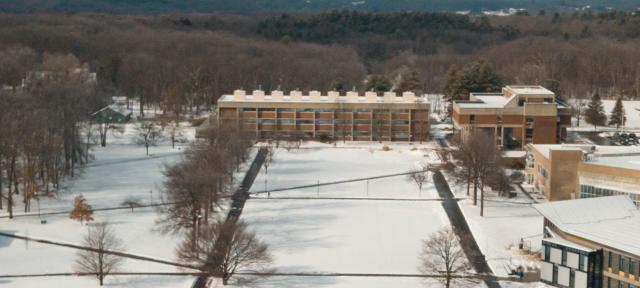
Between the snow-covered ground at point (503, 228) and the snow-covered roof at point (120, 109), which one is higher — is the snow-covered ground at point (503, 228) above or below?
below

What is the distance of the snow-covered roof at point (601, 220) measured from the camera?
24.2 metres

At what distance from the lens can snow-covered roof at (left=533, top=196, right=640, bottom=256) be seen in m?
24.2

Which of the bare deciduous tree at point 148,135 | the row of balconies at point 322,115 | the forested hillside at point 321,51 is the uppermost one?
the forested hillside at point 321,51

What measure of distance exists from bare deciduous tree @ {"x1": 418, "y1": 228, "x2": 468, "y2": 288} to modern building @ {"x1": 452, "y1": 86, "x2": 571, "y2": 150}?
68.6 ft

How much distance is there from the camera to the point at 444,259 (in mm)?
26875

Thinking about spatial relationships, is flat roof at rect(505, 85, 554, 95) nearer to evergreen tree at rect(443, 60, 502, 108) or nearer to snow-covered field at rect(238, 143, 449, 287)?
evergreen tree at rect(443, 60, 502, 108)

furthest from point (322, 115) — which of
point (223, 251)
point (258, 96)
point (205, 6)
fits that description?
point (205, 6)

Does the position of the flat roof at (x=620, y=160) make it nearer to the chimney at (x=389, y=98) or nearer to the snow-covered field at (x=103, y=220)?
the snow-covered field at (x=103, y=220)

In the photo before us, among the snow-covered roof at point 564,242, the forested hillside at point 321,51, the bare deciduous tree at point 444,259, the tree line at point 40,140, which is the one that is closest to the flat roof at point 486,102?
the forested hillside at point 321,51

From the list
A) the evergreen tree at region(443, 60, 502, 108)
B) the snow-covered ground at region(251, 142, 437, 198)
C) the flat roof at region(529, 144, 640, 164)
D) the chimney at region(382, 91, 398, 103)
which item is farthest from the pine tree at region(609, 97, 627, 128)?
the flat roof at region(529, 144, 640, 164)

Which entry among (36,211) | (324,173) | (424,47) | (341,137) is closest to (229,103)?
(341,137)

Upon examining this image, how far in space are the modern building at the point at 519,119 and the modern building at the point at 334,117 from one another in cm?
352

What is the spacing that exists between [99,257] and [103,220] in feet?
24.0

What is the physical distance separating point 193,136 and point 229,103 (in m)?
2.69
